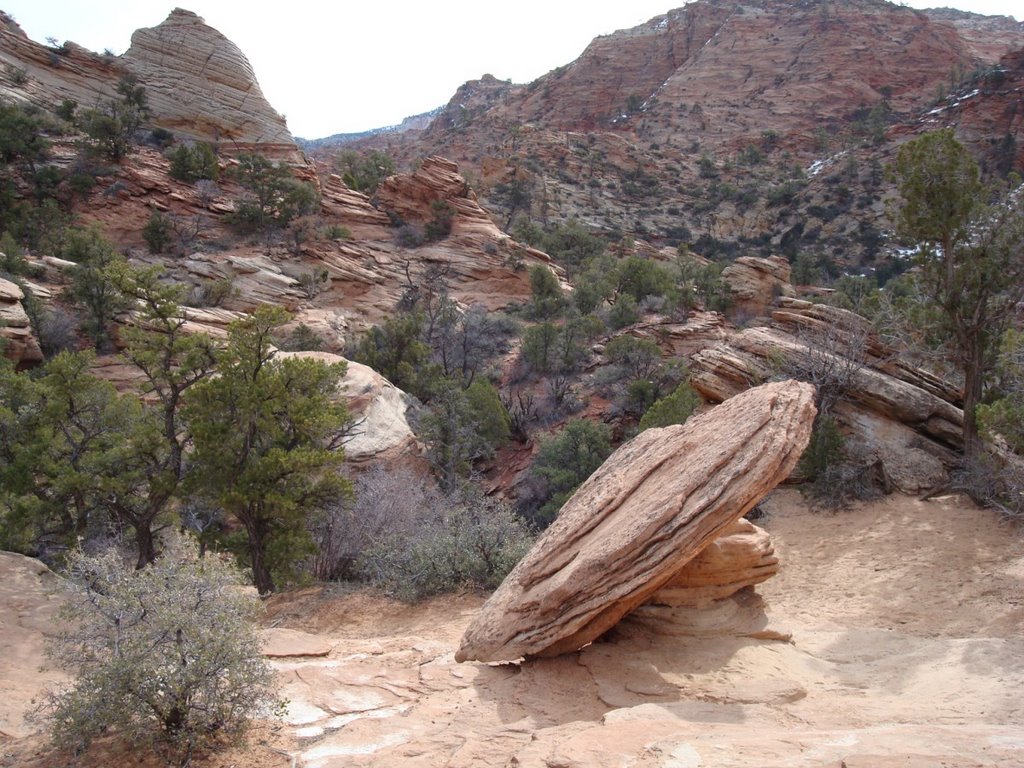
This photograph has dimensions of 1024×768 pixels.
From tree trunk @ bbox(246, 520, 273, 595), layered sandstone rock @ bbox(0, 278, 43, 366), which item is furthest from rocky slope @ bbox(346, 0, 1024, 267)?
tree trunk @ bbox(246, 520, 273, 595)

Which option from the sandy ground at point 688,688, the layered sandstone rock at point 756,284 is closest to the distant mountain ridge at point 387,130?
the layered sandstone rock at point 756,284

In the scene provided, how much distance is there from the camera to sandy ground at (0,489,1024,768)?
3574 millimetres

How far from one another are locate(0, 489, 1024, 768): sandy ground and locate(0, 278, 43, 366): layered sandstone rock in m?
12.5

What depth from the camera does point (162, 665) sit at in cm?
404

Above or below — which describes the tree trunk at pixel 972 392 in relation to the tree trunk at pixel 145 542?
above

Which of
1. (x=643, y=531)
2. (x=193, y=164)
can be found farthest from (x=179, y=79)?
(x=643, y=531)

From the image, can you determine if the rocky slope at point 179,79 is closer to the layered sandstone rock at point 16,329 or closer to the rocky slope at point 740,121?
the rocky slope at point 740,121

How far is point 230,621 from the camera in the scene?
432 cm

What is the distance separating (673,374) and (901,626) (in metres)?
11.0

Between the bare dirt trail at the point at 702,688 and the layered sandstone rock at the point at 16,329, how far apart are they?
41.4ft

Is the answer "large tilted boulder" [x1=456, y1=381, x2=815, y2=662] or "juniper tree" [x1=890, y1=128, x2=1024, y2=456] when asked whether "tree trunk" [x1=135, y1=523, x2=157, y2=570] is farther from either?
"juniper tree" [x1=890, y1=128, x2=1024, y2=456]

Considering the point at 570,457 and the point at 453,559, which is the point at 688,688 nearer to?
the point at 453,559

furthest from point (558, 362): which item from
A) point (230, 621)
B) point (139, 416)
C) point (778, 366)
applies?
point (230, 621)

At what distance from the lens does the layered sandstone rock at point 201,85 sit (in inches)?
1469
